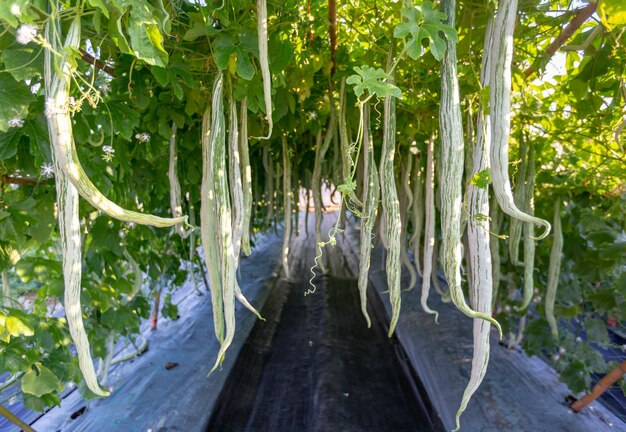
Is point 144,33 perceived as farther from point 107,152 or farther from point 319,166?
point 319,166

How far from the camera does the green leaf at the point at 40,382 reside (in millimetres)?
1499

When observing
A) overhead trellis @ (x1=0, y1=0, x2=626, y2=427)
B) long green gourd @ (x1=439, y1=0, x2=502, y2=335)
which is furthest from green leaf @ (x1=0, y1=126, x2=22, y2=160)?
long green gourd @ (x1=439, y1=0, x2=502, y2=335)

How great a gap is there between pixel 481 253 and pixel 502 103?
0.36 metres

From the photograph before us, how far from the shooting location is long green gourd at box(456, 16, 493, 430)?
958 mm

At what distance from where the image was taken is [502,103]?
854mm

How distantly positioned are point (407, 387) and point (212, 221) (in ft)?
7.69

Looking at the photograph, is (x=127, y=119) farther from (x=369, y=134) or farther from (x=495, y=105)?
(x=495, y=105)

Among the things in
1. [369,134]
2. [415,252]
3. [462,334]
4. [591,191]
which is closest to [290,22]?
[369,134]

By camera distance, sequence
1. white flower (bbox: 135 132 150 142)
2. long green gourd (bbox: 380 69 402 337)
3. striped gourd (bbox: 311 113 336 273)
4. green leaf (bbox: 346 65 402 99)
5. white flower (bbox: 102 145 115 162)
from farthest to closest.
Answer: striped gourd (bbox: 311 113 336 273) < white flower (bbox: 135 132 150 142) < white flower (bbox: 102 145 115 162) < long green gourd (bbox: 380 69 402 337) < green leaf (bbox: 346 65 402 99)

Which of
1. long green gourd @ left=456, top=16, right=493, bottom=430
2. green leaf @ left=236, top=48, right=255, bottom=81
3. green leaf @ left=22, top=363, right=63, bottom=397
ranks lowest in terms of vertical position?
green leaf @ left=22, top=363, right=63, bottom=397

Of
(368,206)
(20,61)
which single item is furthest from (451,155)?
(20,61)

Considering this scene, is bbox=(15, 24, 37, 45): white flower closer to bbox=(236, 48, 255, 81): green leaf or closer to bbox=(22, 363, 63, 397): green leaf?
bbox=(236, 48, 255, 81): green leaf

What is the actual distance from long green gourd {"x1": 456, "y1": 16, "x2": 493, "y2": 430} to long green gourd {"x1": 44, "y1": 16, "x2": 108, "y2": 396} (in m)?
0.83

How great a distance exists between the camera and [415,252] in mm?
2562
